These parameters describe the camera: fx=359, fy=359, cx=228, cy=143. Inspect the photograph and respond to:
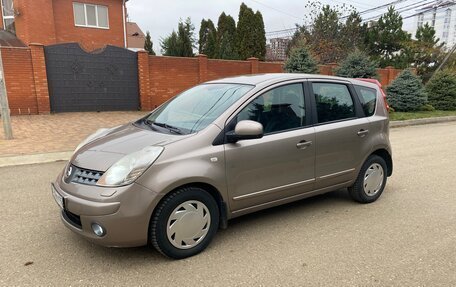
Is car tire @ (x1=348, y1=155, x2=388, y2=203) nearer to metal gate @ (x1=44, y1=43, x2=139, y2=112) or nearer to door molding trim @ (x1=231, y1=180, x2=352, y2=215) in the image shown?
door molding trim @ (x1=231, y1=180, x2=352, y2=215)

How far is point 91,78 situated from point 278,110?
11.7 meters

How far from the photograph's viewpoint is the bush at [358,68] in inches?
611

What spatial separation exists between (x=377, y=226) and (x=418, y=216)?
67 centimetres

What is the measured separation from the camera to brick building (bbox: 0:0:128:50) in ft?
63.9

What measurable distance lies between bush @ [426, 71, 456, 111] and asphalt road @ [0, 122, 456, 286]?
46.6 feet

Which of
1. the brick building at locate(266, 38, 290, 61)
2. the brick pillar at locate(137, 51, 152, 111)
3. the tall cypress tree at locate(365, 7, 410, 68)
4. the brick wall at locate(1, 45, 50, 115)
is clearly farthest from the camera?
the brick building at locate(266, 38, 290, 61)

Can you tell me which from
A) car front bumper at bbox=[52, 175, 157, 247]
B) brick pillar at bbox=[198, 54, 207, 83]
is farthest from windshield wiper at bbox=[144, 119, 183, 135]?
brick pillar at bbox=[198, 54, 207, 83]

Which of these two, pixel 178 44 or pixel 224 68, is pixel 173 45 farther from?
pixel 224 68

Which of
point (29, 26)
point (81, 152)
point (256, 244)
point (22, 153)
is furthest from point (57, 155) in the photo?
Answer: point (29, 26)

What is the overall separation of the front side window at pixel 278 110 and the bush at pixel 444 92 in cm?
1614

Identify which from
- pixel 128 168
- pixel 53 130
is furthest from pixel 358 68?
pixel 128 168

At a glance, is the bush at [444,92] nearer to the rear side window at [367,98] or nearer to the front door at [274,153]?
the rear side window at [367,98]

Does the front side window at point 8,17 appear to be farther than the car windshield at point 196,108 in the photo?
Yes

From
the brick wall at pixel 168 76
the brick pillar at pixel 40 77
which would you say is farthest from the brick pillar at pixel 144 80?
the brick pillar at pixel 40 77
